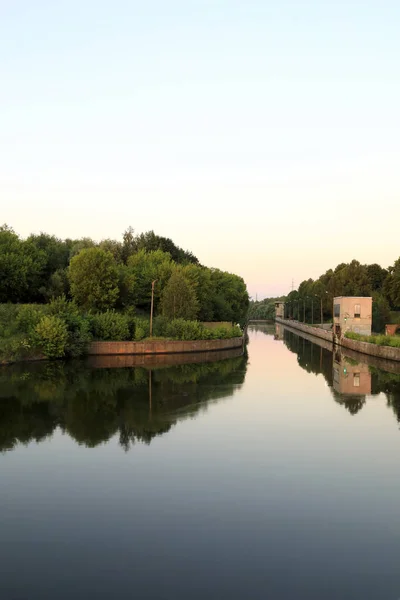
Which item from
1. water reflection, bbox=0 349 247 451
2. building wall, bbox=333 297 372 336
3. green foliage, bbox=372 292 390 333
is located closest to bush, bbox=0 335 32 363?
water reflection, bbox=0 349 247 451

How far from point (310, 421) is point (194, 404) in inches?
287

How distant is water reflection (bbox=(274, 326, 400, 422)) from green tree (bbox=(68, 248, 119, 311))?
25.9 meters

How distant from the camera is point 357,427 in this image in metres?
27.7

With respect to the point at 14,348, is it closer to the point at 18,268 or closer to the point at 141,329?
the point at 141,329

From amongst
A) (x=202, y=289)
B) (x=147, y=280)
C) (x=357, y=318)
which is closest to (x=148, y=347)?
(x=147, y=280)

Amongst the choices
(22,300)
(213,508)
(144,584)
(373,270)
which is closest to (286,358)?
(22,300)

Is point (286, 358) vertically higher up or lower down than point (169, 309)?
lower down

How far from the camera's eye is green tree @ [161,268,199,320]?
230 feet

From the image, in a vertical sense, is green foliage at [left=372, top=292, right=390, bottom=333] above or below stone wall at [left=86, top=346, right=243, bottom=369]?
above

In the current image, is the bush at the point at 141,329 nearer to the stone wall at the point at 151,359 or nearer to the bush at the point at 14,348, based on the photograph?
the stone wall at the point at 151,359

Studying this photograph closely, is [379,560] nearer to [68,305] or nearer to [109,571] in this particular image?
[109,571]

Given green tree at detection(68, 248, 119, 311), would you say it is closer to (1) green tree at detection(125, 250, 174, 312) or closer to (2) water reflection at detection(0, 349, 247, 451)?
(1) green tree at detection(125, 250, 174, 312)

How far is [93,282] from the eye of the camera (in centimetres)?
7194

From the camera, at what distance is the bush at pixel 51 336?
177 ft
